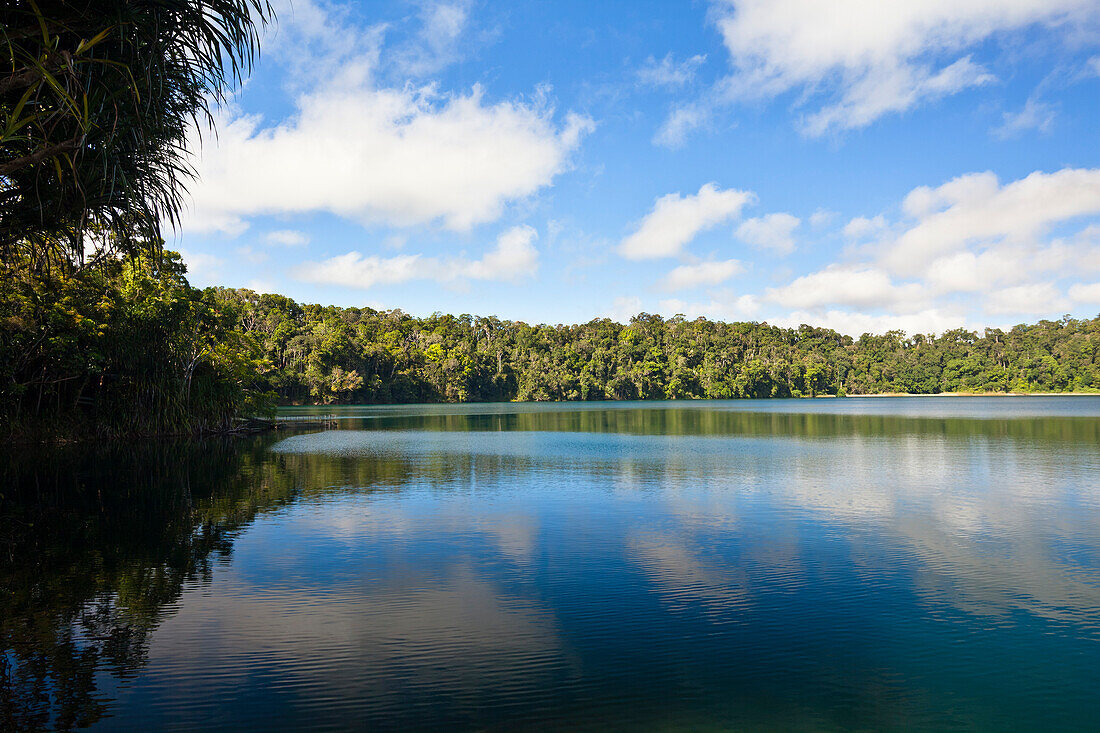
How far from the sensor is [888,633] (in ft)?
23.8

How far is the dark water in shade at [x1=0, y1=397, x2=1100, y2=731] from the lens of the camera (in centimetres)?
566

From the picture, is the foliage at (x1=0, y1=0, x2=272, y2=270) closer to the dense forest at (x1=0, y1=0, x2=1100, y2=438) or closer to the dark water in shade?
the dense forest at (x1=0, y1=0, x2=1100, y2=438)

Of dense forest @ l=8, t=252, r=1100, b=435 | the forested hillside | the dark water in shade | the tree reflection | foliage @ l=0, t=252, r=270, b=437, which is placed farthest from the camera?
the forested hillside

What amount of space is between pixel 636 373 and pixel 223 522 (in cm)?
10882

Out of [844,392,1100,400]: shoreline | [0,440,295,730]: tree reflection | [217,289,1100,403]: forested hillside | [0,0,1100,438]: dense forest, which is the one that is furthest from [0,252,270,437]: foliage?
[844,392,1100,400]: shoreline

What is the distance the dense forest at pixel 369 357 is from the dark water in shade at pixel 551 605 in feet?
17.9

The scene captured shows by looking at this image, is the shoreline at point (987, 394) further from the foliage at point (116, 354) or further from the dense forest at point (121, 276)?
the foliage at point (116, 354)

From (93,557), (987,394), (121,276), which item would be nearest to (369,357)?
(121,276)

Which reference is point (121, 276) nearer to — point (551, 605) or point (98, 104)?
point (98, 104)

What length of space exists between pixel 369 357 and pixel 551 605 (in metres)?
86.7

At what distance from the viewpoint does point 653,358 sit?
124m

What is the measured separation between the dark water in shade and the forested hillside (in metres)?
74.8

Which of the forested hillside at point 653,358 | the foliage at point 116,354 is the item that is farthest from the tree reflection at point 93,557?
the forested hillside at point 653,358

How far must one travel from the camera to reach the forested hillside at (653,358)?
9588 centimetres
